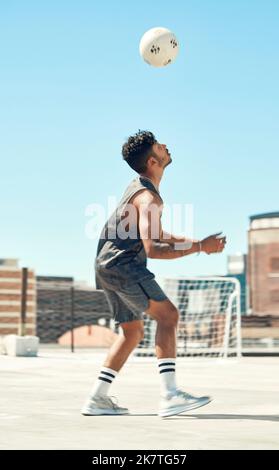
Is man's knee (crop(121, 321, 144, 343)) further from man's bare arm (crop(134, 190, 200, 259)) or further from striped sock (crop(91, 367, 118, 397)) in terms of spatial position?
man's bare arm (crop(134, 190, 200, 259))

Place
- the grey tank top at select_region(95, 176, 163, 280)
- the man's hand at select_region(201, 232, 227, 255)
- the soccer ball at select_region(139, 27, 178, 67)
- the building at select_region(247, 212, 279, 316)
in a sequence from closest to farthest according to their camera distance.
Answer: the man's hand at select_region(201, 232, 227, 255) → the grey tank top at select_region(95, 176, 163, 280) → the soccer ball at select_region(139, 27, 178, 67) → the building at select_region(247, 212, 279, 316)

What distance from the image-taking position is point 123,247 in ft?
18.0

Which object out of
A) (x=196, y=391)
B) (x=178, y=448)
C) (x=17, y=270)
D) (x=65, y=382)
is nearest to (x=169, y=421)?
(x=178, y=448)

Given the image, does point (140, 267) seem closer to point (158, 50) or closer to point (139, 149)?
point (139, 149)

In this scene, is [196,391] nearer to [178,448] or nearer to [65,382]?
[65,382]

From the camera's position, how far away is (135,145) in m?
5.74

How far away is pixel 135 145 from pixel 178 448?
255cm

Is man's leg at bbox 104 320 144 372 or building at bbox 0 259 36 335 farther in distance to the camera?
building at bbox 0 259 36 335

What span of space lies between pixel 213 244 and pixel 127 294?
64 cm

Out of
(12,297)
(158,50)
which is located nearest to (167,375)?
(158,50)

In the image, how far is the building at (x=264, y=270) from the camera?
96562 millimetres

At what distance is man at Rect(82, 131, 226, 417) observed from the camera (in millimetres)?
5328

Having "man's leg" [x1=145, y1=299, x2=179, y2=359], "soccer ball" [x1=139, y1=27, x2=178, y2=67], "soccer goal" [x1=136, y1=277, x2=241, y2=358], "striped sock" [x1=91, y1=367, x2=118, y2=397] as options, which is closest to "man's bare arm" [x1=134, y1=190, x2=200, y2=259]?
"man's leg" [x1=145, y1=299, x2=179, y2=359]

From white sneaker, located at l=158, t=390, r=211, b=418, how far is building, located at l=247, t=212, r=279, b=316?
3619 inches
